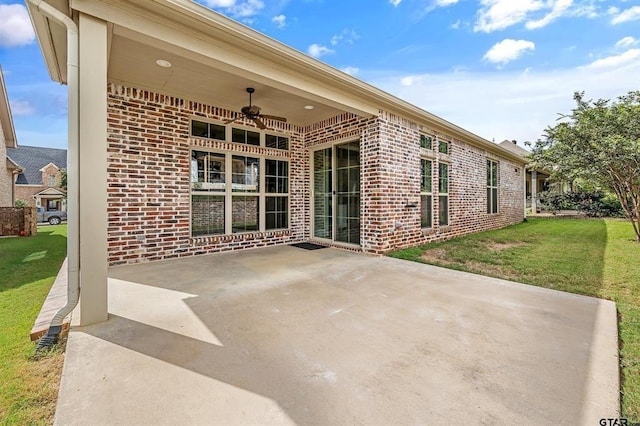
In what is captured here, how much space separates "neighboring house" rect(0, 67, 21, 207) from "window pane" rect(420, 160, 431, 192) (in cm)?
1396

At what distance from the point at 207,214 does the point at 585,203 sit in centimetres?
1882

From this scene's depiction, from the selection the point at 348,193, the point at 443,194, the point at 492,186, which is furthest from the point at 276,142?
the point at 492,186

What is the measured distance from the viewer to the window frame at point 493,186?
940cm

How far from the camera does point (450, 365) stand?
1811 millimetres

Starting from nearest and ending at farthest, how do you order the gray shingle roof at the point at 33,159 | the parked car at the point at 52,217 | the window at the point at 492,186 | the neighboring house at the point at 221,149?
the neighboring house at the point at 221,149 < the window at the point at 492,186 < the parked car at the point at 52,217 < the gray shingle roof at the point at 33,159

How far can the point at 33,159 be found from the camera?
2530cm

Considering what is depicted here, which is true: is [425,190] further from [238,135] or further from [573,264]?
[238,135]

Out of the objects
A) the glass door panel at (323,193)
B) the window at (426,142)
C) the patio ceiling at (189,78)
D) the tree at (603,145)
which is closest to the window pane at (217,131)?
the patio ceiling at (189,78)

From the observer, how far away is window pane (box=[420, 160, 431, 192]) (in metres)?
6.58

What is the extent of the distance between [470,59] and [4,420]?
10.9 metres

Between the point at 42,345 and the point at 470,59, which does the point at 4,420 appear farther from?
the point at 470,59

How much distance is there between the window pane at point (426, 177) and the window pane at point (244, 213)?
12.6 ft

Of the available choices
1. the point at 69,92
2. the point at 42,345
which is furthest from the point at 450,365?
the point at 69,92

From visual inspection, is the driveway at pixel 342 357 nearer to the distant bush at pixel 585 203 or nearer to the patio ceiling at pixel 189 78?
the patio ceiling at pixel 189 78
